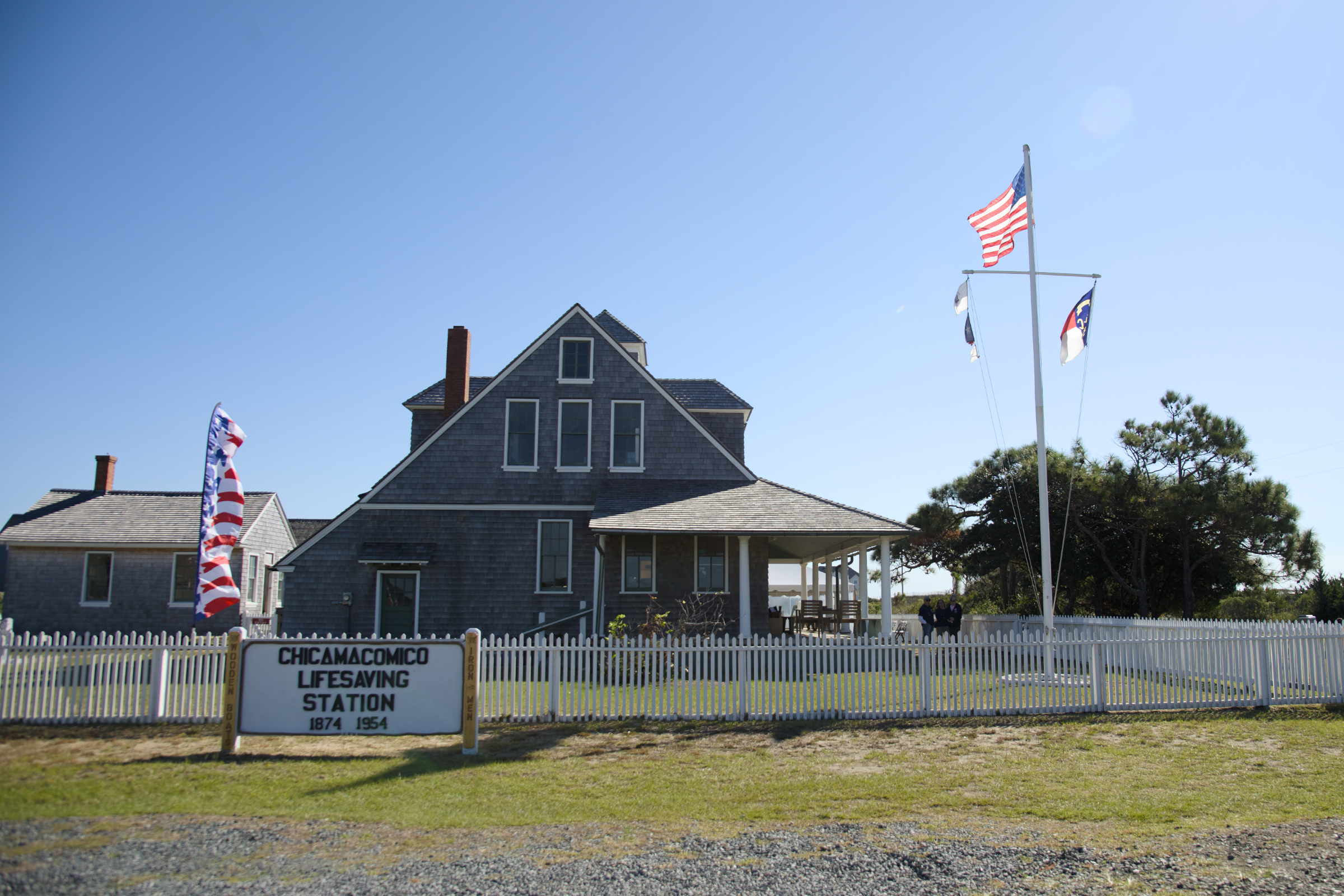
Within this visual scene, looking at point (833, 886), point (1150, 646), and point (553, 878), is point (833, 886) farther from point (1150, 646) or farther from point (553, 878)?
point (1150, 646)

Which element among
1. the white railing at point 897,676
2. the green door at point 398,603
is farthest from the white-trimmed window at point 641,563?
the white railing at point 897,676

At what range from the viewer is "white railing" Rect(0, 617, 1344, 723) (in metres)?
11.9

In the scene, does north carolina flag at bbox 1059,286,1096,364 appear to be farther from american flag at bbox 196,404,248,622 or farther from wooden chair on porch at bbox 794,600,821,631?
american flag at bbox 196,404,248,622

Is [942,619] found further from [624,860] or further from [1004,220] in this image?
[624,860]

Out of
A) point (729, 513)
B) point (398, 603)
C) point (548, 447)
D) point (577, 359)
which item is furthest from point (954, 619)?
point (398, 603)

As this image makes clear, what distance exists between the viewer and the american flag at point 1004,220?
1741cm

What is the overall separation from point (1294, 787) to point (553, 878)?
7487mm

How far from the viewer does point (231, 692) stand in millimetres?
10344

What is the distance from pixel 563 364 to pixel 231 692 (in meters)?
12.8

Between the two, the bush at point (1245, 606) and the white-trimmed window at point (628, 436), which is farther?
the bush at point (1245, 606)

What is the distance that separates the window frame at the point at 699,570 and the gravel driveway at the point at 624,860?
13.5 meters

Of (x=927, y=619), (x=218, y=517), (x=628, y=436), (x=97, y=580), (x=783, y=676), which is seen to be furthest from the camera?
(x=97, y=580)

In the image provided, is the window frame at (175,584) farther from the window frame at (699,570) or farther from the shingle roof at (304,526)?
the window frame at (699,570)

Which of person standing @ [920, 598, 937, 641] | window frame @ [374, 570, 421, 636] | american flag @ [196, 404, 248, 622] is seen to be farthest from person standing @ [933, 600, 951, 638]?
american flag @ [196, 404, 248, 622]
